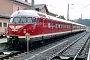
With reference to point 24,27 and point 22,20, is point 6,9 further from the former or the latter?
point 24,27

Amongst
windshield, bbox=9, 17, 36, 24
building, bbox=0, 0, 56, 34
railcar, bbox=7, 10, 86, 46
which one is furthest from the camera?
building, bbox=0, 0, 56, 34

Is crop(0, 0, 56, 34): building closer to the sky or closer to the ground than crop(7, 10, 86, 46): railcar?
closer to the sky

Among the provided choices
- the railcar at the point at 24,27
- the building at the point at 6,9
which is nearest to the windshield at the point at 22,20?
the railcar at the point at 24,27

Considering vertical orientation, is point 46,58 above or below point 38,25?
below

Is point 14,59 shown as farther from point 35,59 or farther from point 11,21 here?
point 11,21

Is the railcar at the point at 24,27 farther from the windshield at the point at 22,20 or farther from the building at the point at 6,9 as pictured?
the building at the point at 6,9

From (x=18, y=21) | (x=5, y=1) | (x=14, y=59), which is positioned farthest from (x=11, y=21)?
(x=5, y=1)

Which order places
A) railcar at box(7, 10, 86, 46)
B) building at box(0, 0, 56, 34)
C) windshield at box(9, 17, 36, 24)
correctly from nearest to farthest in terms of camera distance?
railcar at box(7, 10, 86, 46) < windshield at box(9, 17, 36, 24) < building at box(0, 0, 56, 34)

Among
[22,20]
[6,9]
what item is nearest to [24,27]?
[22,20]

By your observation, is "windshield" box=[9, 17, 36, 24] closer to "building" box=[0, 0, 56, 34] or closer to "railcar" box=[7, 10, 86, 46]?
"railcar" box=[7, 10, 86, 46]

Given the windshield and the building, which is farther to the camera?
the building

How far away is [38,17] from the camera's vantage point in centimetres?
1548

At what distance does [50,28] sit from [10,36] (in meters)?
5.88

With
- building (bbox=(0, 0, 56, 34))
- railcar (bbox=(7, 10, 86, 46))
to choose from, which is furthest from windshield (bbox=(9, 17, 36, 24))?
building (bbox=(0, 0, 56, 34))
